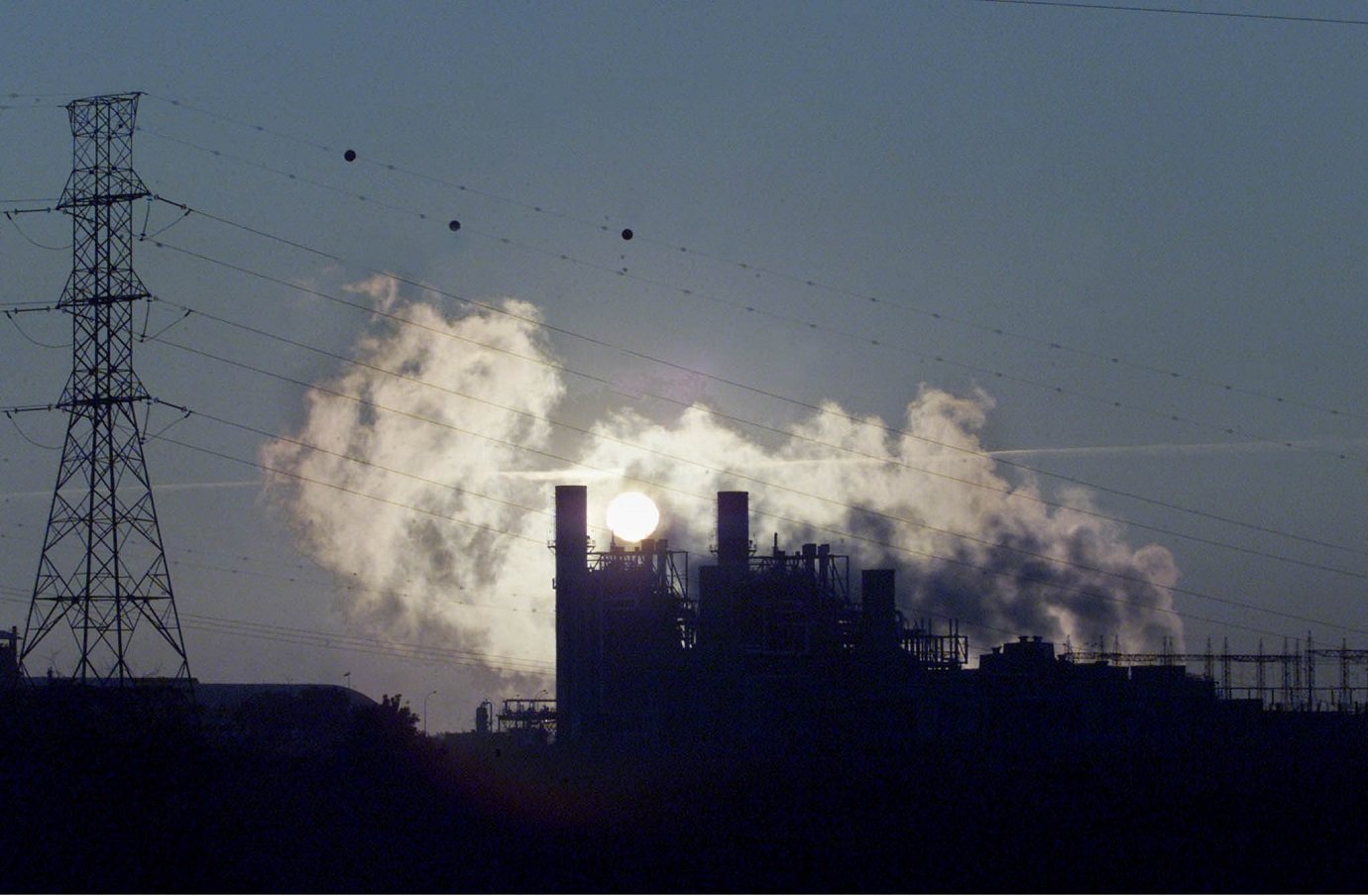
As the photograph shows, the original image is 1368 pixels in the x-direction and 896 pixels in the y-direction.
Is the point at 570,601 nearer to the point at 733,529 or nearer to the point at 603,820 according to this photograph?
the point at 733,529

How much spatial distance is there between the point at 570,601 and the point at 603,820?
32.6 metres

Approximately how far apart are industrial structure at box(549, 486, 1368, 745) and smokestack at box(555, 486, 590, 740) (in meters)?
0.06

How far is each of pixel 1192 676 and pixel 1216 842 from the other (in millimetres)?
50383

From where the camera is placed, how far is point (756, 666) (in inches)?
2650

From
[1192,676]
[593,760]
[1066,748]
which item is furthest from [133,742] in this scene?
[1192,676]

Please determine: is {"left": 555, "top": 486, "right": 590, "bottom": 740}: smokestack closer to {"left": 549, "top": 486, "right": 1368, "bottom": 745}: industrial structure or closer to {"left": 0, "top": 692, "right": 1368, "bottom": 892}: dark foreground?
{"left": 549, "top": 486, "right": 1368, "bottom": 745}: industrial structure

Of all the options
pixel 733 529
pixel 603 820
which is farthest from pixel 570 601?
pixel 603 820

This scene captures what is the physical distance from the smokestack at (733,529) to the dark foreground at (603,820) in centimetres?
1565

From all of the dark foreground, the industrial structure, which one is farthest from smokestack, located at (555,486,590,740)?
the dark foreground

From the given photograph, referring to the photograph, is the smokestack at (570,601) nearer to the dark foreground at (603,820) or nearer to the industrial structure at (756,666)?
the industrial structure at (756,666)

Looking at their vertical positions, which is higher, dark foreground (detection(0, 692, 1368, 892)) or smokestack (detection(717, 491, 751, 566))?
smokestack (detection(717, 491, 751, 566))

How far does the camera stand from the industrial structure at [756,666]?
67.1 meters

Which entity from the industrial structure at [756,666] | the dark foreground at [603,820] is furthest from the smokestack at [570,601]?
the dark foreground at [603,820]

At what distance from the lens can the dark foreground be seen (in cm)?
2736
